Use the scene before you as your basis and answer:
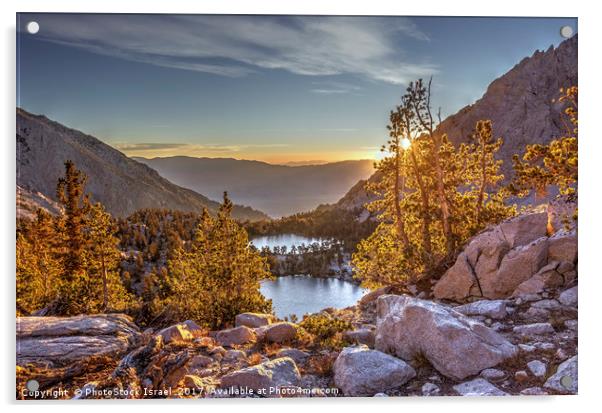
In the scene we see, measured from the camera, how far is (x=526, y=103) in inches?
447

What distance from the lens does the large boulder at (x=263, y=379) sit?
7.48 metres

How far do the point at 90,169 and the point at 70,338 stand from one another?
3606 mm

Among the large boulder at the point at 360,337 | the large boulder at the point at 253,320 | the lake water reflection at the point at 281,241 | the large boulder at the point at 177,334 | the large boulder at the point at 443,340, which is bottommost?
the large boulder at the point at 253,320

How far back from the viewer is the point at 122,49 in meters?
8.70

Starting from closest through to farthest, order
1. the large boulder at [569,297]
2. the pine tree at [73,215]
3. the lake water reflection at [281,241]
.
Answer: the large boulder at [569,297], the pine tree at [73,215], the lake water reflection at [281,241]

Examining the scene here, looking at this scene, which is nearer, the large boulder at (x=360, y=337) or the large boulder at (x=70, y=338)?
the large boulder at (x=70, y=338)

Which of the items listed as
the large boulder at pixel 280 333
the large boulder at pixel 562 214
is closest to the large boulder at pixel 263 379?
the large boulder at pixel 280 333

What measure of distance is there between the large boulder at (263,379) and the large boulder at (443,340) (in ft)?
5.13

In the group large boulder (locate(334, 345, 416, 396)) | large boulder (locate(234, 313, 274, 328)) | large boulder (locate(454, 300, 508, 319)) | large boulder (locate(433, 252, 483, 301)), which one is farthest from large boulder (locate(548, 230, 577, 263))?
large boulder (locate(234, 313, 274, 328))

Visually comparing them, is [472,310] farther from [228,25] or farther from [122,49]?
[122,49]

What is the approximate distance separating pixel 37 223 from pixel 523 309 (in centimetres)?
993

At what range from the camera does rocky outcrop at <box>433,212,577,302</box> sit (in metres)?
9.62
